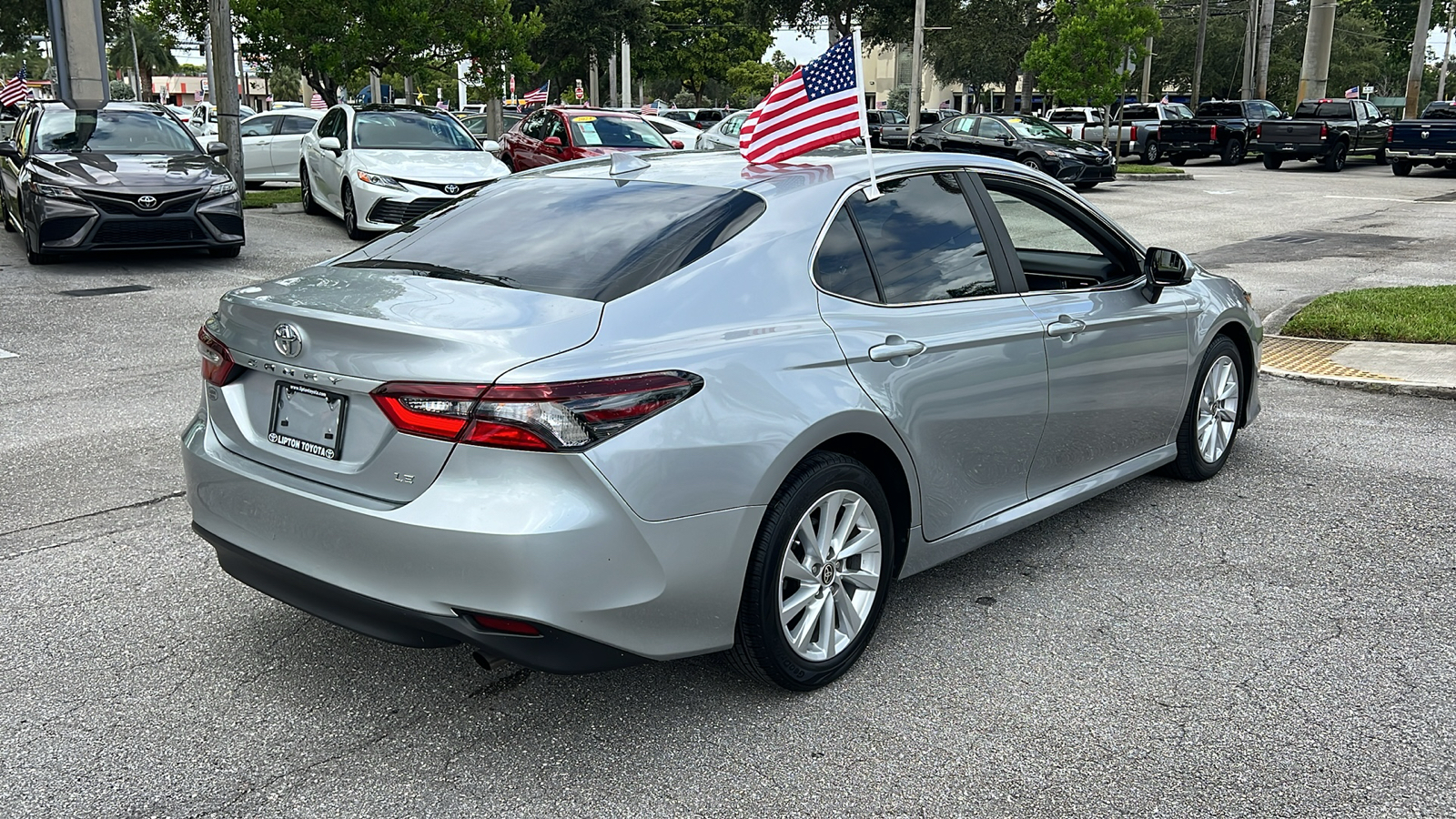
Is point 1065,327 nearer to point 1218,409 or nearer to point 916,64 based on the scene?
point 1218,409

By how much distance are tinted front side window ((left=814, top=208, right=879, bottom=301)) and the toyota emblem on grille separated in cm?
145

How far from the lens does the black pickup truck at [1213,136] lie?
34531mm

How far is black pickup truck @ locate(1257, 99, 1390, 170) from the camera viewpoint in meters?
32.1

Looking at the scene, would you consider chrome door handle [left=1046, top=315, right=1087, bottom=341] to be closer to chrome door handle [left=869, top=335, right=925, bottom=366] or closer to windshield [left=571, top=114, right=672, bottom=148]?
chrome door handle [left=869, top=335, right=925, bottom=366]

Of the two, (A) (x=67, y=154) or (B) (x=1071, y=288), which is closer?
(B) (x=1071, y=288)

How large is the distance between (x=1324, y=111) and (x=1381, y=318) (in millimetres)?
28401

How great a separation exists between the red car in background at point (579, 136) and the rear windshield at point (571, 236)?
44.6 ft

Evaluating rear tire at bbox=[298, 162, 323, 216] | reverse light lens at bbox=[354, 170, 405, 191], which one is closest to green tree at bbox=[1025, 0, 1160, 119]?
rear tire at bbox=[298, 162, 323, 216]

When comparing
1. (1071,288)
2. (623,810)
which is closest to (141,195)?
(1071,288)

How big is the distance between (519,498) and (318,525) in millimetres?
611

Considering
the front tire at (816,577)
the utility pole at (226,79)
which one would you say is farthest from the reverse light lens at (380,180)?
A: the front tire at (816,577)

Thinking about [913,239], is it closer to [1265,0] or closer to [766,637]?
[766,637]

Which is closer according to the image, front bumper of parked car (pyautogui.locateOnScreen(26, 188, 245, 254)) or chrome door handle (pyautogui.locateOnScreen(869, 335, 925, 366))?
chrome door handle (pyautogui.locateOnScreen(869, 335, 925, 366))

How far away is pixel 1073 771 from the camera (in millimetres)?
3225
